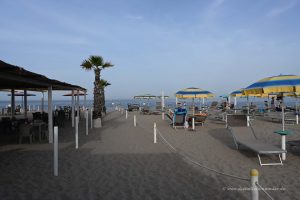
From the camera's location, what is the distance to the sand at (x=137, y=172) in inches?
174

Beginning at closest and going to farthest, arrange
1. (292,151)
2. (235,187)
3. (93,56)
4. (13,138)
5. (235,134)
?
(235,187)
(292,151)
(235,134)
(13,138)
(93,56)

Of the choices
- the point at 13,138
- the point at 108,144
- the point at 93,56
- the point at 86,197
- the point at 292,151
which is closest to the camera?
the point at 86,197

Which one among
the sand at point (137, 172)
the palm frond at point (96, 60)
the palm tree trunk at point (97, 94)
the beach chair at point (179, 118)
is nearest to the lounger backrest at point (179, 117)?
the beach chair at point (179, 118)

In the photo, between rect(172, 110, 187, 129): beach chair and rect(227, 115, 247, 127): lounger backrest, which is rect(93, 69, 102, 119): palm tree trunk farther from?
rect(227, 115, 247, 127): lounger backrest

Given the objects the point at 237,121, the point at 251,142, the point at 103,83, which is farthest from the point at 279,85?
the point at 103,83

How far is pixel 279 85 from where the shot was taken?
726cm

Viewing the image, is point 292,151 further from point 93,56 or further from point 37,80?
point 93,56

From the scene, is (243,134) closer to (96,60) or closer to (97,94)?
(97,94)

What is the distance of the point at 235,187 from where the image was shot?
4.64 meters

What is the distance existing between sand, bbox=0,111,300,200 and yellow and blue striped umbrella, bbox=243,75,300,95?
5.36 feet

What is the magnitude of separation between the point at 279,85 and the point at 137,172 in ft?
14.2

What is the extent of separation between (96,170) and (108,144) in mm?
3191

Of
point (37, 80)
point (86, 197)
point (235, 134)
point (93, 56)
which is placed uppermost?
point (93, 56)

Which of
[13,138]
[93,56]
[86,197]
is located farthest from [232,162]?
[93,56]
